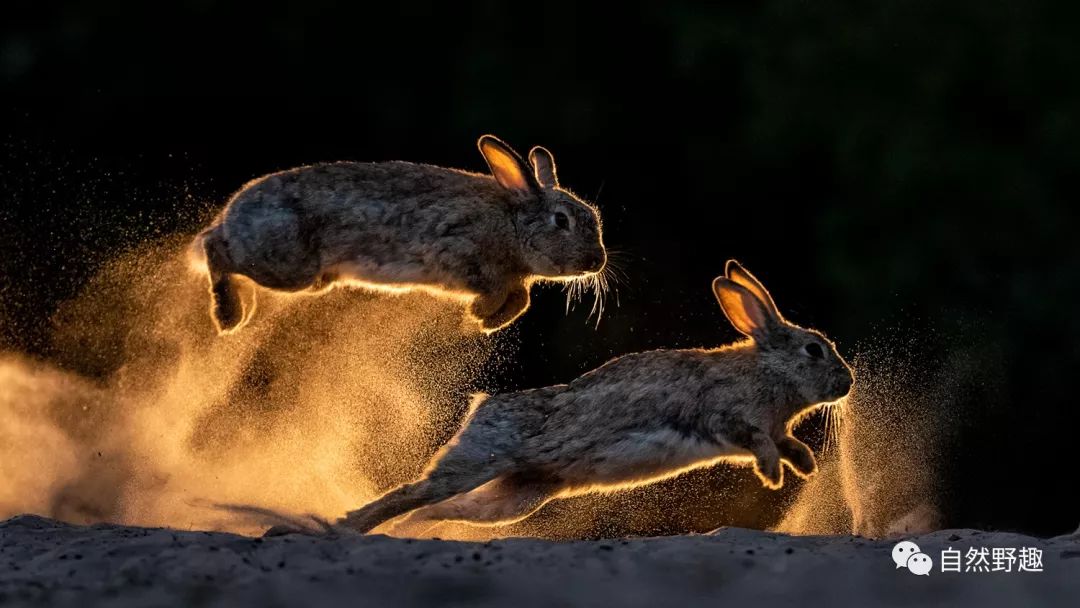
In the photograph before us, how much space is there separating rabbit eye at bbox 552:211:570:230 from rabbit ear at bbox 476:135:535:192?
163 millimetres

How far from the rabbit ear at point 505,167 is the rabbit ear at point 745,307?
955 millimetres

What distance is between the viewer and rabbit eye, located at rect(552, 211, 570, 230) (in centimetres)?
762

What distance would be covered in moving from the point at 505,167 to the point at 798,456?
1788 mm

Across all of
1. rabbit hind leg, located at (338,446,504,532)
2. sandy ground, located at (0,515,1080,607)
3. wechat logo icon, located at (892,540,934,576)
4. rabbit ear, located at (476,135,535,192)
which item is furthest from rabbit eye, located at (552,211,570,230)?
wechat logo icon, located at (892,540,934,576)

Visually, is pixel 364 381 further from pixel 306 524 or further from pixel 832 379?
pixel 832 379

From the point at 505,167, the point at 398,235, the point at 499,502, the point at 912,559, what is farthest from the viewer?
the point at 505,167

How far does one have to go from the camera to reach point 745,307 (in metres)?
7.60

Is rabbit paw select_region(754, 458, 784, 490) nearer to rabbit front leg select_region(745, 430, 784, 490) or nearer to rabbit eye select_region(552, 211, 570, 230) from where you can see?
rabbit front leg select_region(745, 430, 784, 490)

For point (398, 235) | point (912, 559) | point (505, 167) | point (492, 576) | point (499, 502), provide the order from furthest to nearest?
1. point (505, 167)
2. point (398, 235)
3. point (499, 502)
4. point (912, 559)
5. point (492, 576)

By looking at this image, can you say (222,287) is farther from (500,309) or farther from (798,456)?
(798,456)

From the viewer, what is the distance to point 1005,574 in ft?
16.4

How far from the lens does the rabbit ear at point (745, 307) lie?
754 cm

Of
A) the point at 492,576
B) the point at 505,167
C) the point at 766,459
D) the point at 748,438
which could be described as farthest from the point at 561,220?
the point at 492,576

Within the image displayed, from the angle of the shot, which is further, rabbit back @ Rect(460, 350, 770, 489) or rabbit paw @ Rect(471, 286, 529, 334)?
rabbit paw @ Rect(471, 286, 529, 334)
